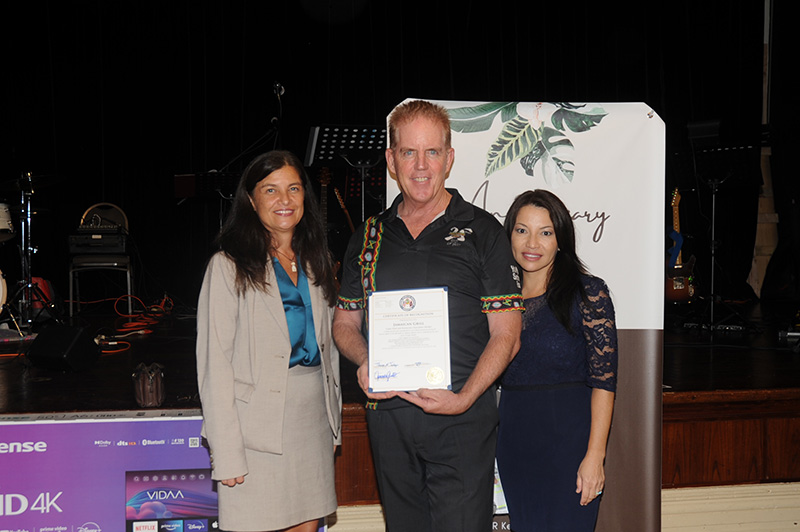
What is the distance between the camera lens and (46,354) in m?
3.50

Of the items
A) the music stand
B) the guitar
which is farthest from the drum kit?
the guitar

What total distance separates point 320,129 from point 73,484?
2.63 metres

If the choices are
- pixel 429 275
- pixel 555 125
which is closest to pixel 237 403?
pixel 429 275

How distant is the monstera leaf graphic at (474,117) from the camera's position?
7.11 feet

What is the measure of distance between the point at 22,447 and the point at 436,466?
162 cm

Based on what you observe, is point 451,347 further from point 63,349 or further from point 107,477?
point 63,349

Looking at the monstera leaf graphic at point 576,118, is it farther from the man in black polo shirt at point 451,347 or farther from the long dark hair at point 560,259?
the man in black polo shirt at point 451,347

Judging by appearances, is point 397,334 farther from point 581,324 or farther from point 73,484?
point 73,484

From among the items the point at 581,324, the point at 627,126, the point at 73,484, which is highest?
the point at 627,126

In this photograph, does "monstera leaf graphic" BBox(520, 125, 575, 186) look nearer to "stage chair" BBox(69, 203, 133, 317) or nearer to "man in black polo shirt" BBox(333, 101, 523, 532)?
"man in black polo shirt" BBox(333, 101, 523, 532)

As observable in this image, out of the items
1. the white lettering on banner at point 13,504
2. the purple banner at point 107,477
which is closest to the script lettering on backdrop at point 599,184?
the purple banner at point 107,477

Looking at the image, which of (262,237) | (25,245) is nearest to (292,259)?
(262,237)

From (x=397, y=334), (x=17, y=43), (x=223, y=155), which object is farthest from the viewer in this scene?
(x=223, y=155)

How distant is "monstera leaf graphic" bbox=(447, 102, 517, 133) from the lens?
217cm
